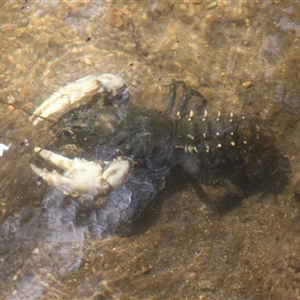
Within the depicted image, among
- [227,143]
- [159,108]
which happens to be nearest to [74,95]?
[159,108]

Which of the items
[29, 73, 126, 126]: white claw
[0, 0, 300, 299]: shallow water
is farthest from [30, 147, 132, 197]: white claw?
[29, 73, 126, 126]: white claw

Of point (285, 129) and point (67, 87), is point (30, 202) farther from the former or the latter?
point (285, 129)

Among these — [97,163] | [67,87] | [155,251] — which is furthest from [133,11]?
[155,251]

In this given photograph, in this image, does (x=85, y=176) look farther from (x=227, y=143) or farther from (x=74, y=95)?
(x=227, y=143)

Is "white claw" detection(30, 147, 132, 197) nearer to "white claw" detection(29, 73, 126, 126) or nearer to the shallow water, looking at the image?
the shallow water

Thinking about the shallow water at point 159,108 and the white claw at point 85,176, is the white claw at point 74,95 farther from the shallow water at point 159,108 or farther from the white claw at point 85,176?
the white claw at point 85,176

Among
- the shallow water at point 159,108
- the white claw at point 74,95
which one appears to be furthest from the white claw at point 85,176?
the white claw at point 74,95
